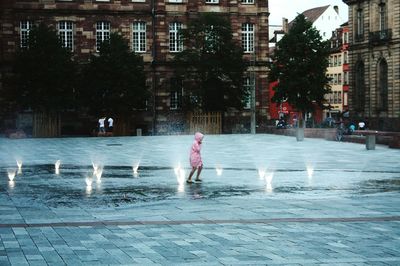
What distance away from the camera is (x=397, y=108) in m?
64.4

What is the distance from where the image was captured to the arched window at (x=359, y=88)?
71000 millimetres

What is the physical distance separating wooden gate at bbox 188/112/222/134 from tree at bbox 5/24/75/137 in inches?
438

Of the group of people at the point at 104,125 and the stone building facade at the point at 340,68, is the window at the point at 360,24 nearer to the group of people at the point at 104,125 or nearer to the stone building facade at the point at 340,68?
the group of people at the point at 104,125

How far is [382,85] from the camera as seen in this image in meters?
67.9

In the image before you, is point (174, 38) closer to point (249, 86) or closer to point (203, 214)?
point (249, 86)

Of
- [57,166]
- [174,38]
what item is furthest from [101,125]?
[57,166]

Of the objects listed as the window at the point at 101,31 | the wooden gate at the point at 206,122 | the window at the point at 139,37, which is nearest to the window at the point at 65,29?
the window at the point at 101,31

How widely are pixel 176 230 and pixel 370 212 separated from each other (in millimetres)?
4309

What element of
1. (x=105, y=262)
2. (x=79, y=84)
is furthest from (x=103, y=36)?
(x=105, y=262)

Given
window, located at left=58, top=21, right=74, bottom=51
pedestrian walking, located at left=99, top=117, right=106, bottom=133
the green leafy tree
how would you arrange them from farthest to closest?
the green leafy tree → window, located at left=58, top=21, right=74, bottom=51 → pedestrian walking, located at left=99, top=117, right=106, bottom=133

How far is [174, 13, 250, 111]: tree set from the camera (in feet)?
207

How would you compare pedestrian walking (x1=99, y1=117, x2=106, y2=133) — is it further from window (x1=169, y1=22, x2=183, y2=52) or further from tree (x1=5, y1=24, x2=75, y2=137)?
window (x1=169, y1=22, x2=183, y2=52)

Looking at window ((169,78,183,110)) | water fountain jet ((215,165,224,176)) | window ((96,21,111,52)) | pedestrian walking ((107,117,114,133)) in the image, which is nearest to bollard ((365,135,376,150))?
water fountain jet ((215,165,224,176))

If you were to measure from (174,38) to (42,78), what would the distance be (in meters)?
14.1
